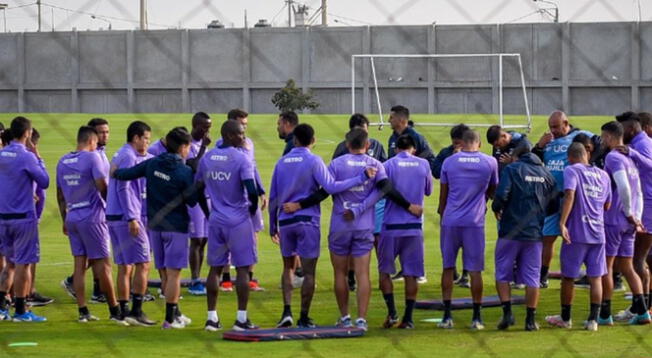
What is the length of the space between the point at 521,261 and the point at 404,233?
97cm

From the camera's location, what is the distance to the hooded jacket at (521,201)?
9.15m

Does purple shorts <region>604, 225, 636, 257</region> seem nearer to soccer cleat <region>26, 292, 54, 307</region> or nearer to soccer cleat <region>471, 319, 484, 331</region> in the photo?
soccer cleat <region>471, 319, 484, 331</region>

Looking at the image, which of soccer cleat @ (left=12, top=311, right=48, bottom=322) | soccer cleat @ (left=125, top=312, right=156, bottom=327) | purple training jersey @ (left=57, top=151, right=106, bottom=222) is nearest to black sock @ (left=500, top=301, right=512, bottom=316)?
soccer cleat @ (left=125, top=312, right=156, bottom=327)

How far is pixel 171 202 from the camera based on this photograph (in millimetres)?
9297

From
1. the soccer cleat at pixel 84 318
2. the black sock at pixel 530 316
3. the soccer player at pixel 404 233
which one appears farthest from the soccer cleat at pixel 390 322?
the soccer cleat at pixel 84 318

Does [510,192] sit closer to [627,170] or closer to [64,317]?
[627,170]

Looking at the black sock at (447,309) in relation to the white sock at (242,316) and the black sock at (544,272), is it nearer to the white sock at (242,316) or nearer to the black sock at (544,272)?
the white sock at (242,316)

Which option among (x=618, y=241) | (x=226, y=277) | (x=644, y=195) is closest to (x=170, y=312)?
(x=226, y=277)

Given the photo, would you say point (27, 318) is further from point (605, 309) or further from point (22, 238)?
point (605, 309)

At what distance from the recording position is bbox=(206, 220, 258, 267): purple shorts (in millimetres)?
9117

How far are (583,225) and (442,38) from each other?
A: 28386 millimetres

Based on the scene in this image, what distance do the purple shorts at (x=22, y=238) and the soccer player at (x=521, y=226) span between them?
151 inches

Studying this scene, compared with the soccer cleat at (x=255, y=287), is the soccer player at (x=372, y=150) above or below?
above

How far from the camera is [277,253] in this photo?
15.1m
